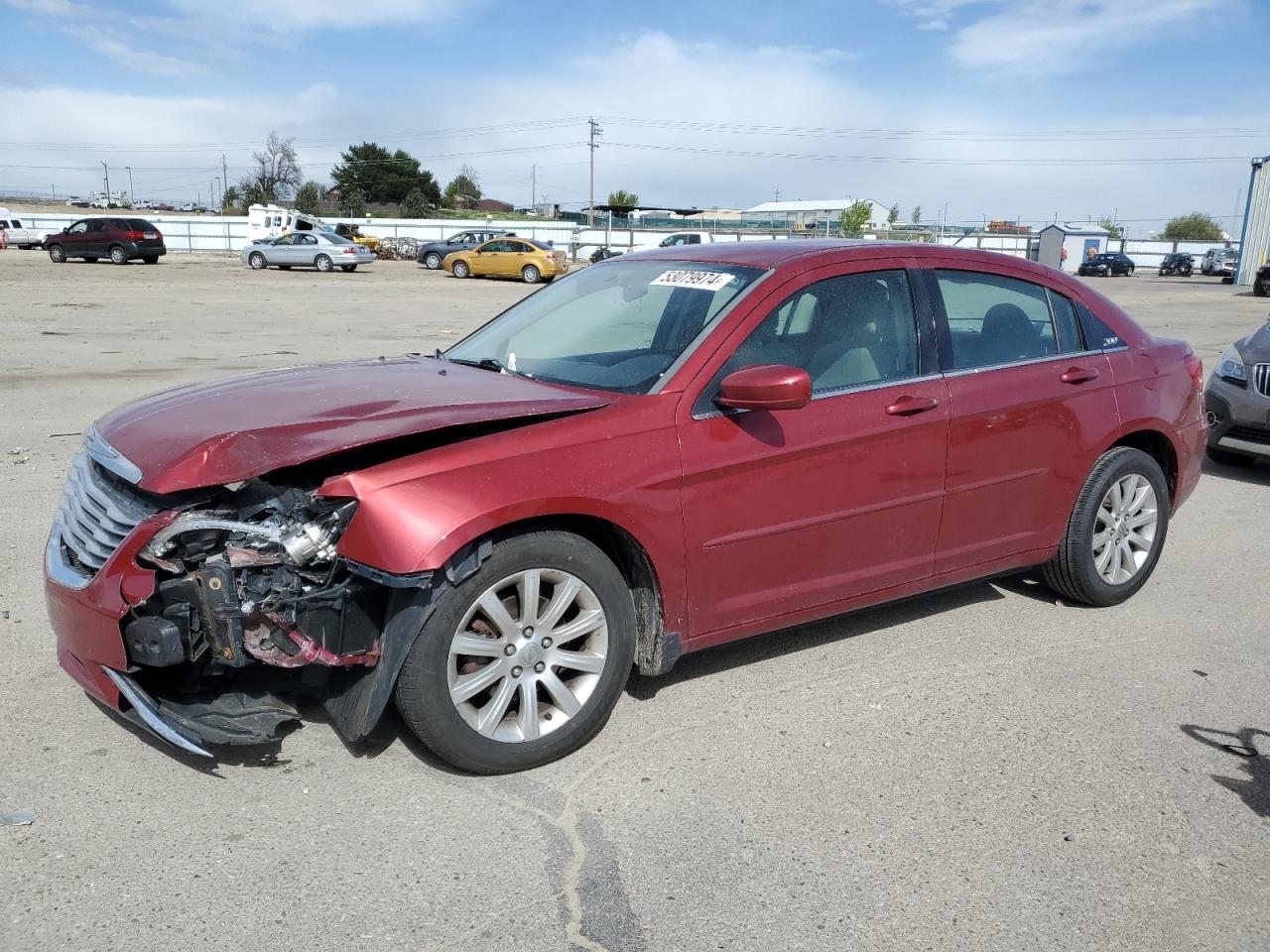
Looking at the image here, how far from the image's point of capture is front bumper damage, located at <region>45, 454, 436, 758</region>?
3082 mm

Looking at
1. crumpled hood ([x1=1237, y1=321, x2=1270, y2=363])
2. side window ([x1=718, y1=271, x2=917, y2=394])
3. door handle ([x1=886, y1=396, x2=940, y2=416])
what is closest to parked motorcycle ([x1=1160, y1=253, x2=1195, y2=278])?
crumpled hood ([x1=1237, y1=321, x2=1270, y2=363])

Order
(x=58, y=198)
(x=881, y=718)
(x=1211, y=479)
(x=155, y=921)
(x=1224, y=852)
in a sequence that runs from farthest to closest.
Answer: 1. (x=58, y=198)
2. (x=1211, y=479)
3. (x=881, y=718)
4. (x=1224, y=852)
5. (x=155, y=921)

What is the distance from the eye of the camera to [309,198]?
315 ft

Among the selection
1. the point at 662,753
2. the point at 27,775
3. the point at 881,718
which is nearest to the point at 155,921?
the point at 27,775

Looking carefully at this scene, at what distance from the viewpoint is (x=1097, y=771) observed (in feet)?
11.6

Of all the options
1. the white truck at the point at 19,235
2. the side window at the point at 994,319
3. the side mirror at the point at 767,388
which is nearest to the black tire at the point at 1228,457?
the side window at the point at 994,319

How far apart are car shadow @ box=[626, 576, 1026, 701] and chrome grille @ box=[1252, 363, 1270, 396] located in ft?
12.6

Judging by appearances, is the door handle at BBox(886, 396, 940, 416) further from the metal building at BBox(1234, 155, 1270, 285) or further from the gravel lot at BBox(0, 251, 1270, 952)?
the metal building at BBox(1234, 155, 1270, 285)

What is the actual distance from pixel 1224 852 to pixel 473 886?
2.18m

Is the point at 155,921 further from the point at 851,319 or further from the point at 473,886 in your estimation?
the point at 851,319

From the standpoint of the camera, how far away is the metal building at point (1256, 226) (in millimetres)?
47094

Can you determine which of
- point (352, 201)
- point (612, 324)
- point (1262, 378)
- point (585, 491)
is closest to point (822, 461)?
point (585, 491)

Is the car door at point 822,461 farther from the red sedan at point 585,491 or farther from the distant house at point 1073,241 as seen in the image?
the distant house at point 1073,241

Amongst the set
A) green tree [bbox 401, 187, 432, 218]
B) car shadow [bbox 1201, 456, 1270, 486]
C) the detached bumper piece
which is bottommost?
car shadow [bbox 1201, 456, 1270, 486]
